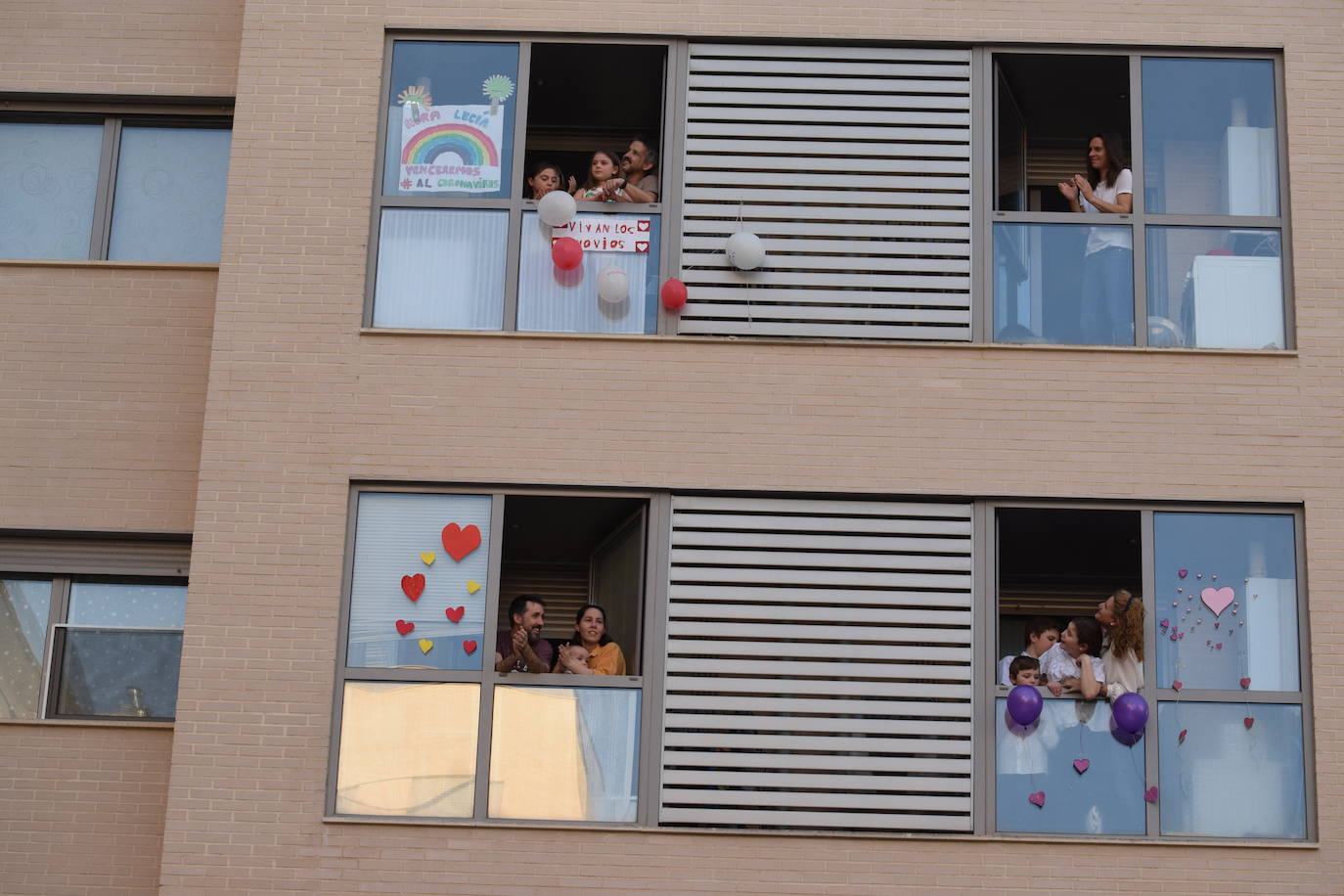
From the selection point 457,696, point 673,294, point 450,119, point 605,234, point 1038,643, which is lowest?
point 457,696

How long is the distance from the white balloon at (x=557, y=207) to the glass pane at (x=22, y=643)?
4.19 metres

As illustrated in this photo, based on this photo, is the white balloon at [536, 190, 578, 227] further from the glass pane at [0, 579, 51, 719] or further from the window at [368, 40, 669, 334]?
the glass pane at [0, 579, 51, 719]

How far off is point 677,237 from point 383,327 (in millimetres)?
1917

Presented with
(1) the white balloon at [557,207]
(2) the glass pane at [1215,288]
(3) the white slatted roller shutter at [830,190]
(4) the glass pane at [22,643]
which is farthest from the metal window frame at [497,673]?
(2) the glass pane at [1215,288]

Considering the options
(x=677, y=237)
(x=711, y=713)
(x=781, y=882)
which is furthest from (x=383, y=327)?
(x=781, y=882)

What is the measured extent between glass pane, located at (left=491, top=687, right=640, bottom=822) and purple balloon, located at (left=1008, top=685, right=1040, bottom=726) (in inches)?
86.6

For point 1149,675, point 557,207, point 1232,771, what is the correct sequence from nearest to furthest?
point 1232,771 < point 1149,675 < point 557,207

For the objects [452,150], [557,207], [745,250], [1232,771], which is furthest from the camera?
[452,150]

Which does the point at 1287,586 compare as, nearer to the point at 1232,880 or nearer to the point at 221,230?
the point at 1232,880

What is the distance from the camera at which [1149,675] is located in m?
11.2

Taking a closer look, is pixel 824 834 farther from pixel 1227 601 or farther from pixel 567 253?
pixel 567 253

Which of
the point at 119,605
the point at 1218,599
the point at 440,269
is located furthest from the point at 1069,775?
the point at 119,605

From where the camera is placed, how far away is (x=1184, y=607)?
11.3m

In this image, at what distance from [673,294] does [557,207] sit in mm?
909
